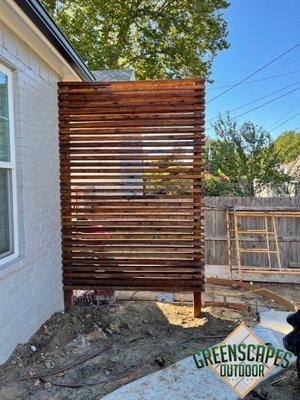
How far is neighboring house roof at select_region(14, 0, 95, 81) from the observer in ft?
10.1

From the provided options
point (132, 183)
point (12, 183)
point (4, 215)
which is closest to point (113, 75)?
point (132, 183)

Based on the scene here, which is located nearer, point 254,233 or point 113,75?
point 254,233

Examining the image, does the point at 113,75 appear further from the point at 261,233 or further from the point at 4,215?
the point at 4,215

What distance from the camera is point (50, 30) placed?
3561 mm

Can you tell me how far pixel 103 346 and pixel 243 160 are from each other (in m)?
7.13

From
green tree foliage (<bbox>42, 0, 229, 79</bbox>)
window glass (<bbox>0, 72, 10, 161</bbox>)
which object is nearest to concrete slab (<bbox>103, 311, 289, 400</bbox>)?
window glass (<bbox>0, 72, 10, 161</bbox>)

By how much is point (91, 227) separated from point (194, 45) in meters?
14.3

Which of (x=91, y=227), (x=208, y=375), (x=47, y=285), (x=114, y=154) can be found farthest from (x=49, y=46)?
(x=208, y=375)

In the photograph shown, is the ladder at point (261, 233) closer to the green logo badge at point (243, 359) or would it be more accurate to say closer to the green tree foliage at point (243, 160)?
the green tree foliage at point (243, 160)

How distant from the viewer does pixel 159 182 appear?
4.90 metres

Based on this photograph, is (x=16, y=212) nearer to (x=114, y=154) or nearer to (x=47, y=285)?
(x=47, y=285)

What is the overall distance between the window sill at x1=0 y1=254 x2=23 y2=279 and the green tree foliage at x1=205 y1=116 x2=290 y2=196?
732cm

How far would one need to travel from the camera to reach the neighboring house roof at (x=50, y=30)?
3.06 m

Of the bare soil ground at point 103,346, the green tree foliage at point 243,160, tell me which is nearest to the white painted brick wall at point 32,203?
the bare soil ground at point 103,346
